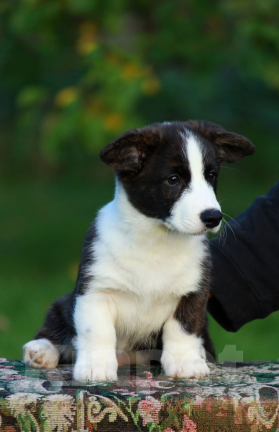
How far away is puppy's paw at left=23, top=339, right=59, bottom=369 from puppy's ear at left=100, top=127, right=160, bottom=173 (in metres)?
1.01

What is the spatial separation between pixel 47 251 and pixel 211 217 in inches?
324

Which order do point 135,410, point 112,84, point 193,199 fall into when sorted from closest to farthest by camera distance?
point 135,410 < point 193,199 < point 112,84

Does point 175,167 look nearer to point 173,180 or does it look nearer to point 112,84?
point 173,180

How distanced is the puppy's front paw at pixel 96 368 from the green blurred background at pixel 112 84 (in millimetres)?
3203

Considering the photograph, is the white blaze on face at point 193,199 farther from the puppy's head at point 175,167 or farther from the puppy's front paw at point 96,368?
the puppy's front paw at point 96,368

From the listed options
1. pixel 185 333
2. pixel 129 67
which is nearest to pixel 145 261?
pixel 185 333

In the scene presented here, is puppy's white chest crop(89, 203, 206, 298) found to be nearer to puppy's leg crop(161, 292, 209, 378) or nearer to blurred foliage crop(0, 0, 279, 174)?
puppy's leg crop(161, 292, 209, 378)

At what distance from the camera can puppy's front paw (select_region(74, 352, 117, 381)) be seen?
3.37m

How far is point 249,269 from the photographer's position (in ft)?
13.6

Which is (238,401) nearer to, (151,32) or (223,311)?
(223,311)

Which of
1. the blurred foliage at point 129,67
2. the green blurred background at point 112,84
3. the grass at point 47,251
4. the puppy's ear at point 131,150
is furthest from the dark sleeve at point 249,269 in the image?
the blurred foliage at point 129,67

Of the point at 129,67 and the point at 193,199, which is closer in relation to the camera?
the point at 193,199

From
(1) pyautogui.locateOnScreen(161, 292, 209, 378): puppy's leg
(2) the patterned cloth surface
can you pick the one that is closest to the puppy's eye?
(1) pyautogui.locateOnScreen(161, 292, 209, 378): puppy's leg

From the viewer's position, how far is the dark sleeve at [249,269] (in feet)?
13.4
